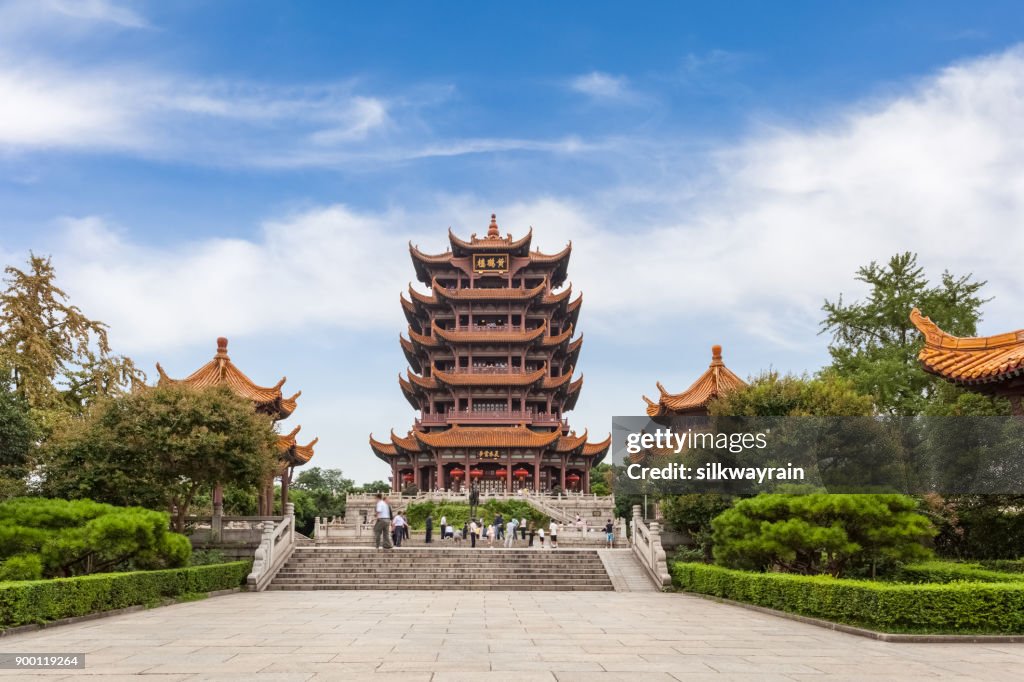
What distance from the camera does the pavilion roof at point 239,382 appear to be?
3656cm

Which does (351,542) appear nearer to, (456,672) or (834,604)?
(834,604)

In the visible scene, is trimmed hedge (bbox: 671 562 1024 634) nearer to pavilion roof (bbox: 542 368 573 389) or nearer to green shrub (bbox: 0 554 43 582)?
green shrub (bbox: 0 554 43 582)

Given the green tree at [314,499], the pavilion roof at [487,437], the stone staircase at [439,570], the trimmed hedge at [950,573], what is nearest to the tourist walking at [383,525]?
the stone staircase at [439,570]

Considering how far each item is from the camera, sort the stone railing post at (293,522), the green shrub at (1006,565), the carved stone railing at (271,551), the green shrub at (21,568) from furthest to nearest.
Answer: the stone railing post at (293,522) → the carved stone railing at (271,551) → the green shrub at (1006,565) → the green shrub at (21,568)

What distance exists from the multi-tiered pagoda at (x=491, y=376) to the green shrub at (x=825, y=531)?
3203cm

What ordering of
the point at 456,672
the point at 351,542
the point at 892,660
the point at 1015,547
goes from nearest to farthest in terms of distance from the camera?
the point at 456,672, the point at 892,660, the point at 1015,547, the point at 351,542

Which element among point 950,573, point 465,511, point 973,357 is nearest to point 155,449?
point 950,573

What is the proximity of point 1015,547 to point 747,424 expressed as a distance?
6.94 meters

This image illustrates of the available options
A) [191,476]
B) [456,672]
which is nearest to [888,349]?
[191,476]

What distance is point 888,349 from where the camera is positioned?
1473 inches

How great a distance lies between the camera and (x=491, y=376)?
53.8 meters

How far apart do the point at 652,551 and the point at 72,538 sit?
47.7 ft

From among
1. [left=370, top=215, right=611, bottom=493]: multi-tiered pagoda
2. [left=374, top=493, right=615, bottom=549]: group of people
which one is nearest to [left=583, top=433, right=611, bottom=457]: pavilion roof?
[left=370, top=215, right=611, bottom=493]: multi-tiered pagoda

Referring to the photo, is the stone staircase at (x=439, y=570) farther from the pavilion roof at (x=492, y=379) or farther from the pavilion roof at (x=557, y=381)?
the pavilion roof at (x=557, y=381)
